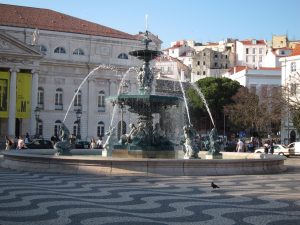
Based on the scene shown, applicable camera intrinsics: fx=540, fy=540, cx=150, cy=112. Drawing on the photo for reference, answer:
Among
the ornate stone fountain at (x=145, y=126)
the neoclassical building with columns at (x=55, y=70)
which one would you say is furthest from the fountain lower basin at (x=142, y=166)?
the neoclassical building with columns at (x=55, y=70)

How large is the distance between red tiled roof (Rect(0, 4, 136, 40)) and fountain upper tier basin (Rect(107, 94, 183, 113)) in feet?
123

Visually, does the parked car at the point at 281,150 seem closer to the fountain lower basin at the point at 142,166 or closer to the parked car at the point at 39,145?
the parked car at the point at 39,145

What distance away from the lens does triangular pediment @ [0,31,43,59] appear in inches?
2056

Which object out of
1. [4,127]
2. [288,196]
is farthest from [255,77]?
[288,196]

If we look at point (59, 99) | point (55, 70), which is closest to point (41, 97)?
point (59, 99)

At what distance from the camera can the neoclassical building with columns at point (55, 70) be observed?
174ft

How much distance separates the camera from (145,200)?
1158cm

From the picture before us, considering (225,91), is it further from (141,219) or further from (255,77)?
(141,219)

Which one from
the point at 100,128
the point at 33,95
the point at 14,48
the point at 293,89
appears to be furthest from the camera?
the point at 100,128

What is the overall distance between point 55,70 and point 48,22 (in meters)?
5.50

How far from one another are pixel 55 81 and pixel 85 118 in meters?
5.37

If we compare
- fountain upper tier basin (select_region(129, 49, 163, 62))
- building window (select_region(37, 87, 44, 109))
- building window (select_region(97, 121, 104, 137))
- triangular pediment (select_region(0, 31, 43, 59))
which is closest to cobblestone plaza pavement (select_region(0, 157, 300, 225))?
fountain upper tier basin (select_region(129, 49, 163, 62))

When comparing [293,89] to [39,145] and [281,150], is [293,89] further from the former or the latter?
Answer: [39,145]

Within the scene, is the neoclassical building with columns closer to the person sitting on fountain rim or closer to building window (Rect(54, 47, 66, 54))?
building window (Rect(54, 47, 66, 54))
